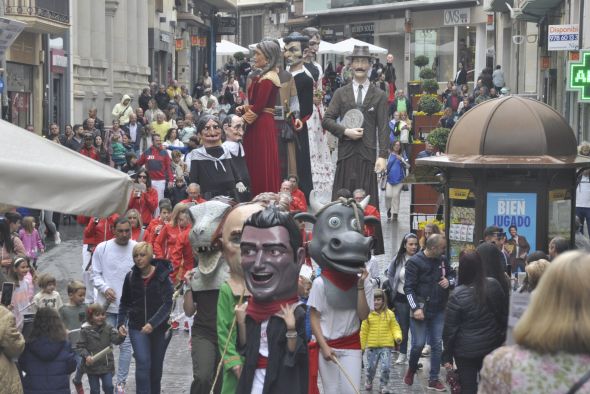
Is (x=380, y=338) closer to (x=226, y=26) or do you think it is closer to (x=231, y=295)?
(x=231, y=295)

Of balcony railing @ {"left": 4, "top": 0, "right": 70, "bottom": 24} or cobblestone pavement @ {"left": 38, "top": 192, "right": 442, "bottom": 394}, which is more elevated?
balcony railing @ {"left": 4, "top": 0, "right": 70, "bottom": 24}

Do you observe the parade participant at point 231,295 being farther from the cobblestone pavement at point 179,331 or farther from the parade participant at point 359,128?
the parade participant at point 359,128

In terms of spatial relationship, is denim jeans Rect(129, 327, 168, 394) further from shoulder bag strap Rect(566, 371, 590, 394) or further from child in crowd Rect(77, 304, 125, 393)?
shoulder bag strap Rect(566, 371, 590, 394)

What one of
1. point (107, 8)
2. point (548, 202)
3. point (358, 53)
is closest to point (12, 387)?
point (548, 202)

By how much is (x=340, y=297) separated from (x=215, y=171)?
4922mm

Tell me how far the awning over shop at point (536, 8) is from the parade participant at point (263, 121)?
23.2 m

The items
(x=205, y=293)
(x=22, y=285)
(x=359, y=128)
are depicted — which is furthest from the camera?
(x=359, y=128)

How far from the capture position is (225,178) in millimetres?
14555

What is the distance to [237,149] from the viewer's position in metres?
14.6

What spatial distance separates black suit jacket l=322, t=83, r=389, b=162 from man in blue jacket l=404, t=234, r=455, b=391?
4012mm

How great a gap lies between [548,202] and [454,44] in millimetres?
49166

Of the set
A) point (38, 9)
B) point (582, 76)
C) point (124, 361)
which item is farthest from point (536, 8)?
point (124, 361)

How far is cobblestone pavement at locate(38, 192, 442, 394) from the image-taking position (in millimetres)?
12664

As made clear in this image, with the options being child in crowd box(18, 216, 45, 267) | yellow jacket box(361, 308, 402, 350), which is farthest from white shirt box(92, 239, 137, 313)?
child in crowd box(18, 216, 45, 267)
